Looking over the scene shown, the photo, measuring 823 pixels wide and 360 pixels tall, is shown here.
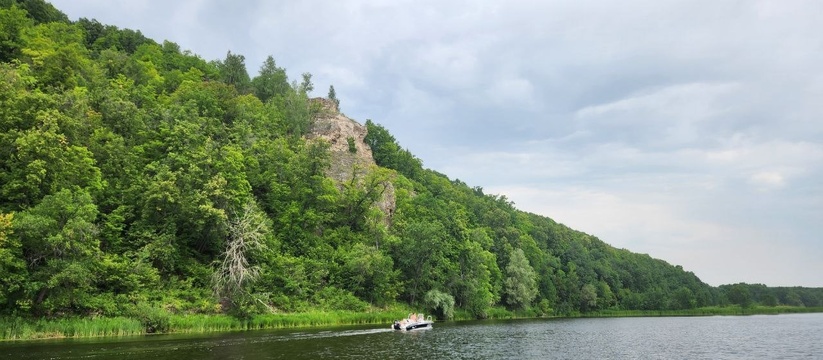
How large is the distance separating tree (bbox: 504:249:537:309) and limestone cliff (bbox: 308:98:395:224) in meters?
34.5

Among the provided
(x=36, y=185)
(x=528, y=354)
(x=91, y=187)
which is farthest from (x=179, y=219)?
(x=528, y=354)

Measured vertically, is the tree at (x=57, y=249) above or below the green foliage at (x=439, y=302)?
above

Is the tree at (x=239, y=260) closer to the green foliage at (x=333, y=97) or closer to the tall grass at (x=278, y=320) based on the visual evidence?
the tall grass at (x=278, y=320)

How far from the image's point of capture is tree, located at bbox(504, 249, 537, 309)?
10938 cm

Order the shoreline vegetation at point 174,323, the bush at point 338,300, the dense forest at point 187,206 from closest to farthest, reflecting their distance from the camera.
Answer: the shoreline vegetation at point 174,323 < the dense forest at point 187,206 < the bush at point 338,300

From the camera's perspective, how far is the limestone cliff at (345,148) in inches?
3684

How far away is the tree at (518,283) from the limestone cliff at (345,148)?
34.5 meters

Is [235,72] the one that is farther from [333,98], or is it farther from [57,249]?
[57,249]

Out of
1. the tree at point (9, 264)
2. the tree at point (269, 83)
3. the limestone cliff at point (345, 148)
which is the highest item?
the tree at point (269, 83)

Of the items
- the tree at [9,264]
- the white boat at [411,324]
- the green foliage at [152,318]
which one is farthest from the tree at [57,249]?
the white boat at [411,324]

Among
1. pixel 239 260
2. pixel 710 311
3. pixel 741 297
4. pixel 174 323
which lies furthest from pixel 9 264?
pixel 741 297

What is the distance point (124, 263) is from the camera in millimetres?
46719

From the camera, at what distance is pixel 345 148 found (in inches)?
4250

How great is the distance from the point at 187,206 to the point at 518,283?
77655 mm
